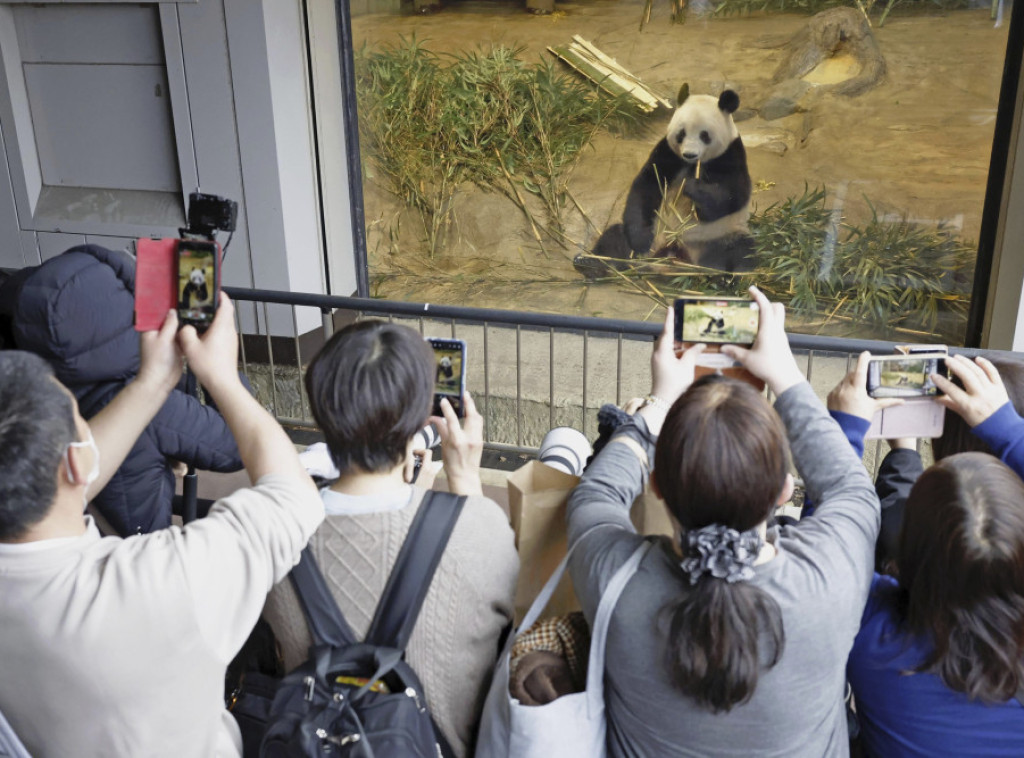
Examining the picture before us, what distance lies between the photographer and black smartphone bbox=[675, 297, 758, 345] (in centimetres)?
201

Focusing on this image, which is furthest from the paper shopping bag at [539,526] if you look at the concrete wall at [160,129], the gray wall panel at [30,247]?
the gray wall panel at [30,247]

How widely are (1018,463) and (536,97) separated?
557cm

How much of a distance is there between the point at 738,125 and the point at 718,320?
4863 mm

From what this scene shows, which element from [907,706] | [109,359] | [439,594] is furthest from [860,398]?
[109,359]

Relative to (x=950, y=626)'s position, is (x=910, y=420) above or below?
above

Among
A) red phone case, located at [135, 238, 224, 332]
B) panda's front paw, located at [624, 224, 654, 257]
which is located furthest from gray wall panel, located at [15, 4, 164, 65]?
red phone case, located at [135, 238, 224, 332]

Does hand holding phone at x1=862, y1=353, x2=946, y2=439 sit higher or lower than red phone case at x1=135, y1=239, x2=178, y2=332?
lower

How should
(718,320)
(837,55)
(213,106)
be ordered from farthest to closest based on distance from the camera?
1. (213,106)
2. (837,55)
3. (718,320)

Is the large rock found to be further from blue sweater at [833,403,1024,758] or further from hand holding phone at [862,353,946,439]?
blue sweater at [833,403,1024,758]

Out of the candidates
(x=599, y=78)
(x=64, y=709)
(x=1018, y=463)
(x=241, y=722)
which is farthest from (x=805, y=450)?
(x=599, y=78)

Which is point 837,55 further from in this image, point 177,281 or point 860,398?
point 177,281

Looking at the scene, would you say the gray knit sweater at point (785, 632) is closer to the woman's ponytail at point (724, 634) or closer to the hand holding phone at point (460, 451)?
the woman's ponytail at point (724, 634)

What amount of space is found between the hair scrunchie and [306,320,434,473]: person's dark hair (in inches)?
23.9

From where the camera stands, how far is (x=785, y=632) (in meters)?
1.44
